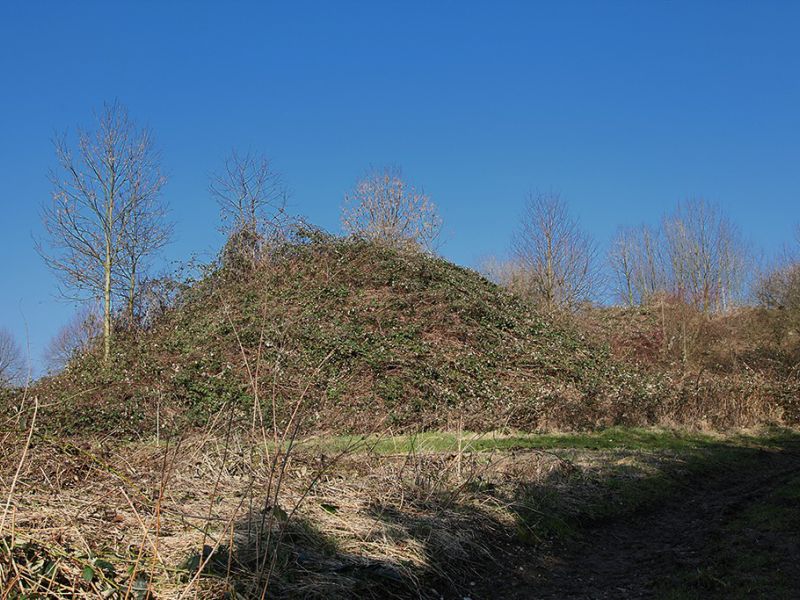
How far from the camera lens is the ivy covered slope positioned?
13.3m

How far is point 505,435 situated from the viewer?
11.5 meters

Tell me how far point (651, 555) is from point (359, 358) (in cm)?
1008

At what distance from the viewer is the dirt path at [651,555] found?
4.62 meters

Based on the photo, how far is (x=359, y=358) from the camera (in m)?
15.0

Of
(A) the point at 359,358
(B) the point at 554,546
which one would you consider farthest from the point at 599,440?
(A) the point at 359,358

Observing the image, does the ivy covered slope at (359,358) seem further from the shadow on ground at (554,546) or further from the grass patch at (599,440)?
the shadow on ground at (554,546)

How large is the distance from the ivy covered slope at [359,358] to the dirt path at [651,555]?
5499 mm

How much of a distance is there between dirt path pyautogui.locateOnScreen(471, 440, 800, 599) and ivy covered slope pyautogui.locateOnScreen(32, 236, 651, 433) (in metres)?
5.50

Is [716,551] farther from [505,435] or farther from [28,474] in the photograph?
[505,435]

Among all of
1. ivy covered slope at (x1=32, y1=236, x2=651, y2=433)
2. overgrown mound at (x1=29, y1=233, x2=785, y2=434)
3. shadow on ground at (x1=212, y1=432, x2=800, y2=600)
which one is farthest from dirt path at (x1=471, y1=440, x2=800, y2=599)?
ivy covered slope at (x1=32, y1=236, x2=651, y2=433)

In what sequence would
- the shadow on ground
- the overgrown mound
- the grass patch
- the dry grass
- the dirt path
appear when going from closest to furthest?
the dry grass → the shadow on ground → the dirt path → the grass patch → the overgrown mound

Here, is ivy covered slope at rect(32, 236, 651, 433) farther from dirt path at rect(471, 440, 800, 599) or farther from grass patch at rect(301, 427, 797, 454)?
dirt path at rect(471, 440, 800, 599)

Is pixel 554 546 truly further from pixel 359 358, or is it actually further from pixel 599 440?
pixel 359 358

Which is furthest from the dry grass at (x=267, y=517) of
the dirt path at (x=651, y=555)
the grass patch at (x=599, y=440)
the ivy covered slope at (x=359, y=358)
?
the ivy covered slope at (x=359, y=358)
